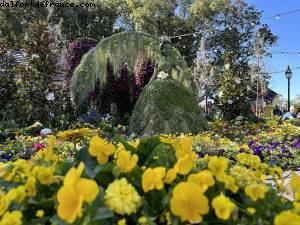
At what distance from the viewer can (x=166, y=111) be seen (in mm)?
9891

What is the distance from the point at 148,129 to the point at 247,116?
6216 mm

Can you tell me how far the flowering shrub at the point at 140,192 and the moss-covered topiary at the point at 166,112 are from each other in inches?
319

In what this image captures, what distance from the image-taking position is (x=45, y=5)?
87.9ft

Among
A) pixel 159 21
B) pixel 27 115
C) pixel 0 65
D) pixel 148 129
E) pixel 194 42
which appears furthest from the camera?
pixel 194 42

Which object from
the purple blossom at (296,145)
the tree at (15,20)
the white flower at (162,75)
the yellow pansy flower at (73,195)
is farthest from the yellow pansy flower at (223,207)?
the tree at (15,20)

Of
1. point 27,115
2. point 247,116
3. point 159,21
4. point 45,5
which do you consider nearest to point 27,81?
point 27,115

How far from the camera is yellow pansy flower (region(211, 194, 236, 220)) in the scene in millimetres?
1023

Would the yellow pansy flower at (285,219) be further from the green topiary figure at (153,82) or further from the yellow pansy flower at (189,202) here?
the green topiary figure at (153,82)

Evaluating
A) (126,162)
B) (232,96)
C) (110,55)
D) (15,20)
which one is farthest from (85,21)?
(126,162)

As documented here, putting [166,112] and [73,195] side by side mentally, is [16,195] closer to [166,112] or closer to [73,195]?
[73,195]

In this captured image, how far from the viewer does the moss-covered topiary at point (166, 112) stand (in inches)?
383

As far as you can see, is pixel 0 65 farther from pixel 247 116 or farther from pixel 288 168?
pixel 288 168

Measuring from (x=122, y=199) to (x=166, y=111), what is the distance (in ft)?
28.9

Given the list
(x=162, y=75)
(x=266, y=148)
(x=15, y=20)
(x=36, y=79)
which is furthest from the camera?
(x=15, y=20)
